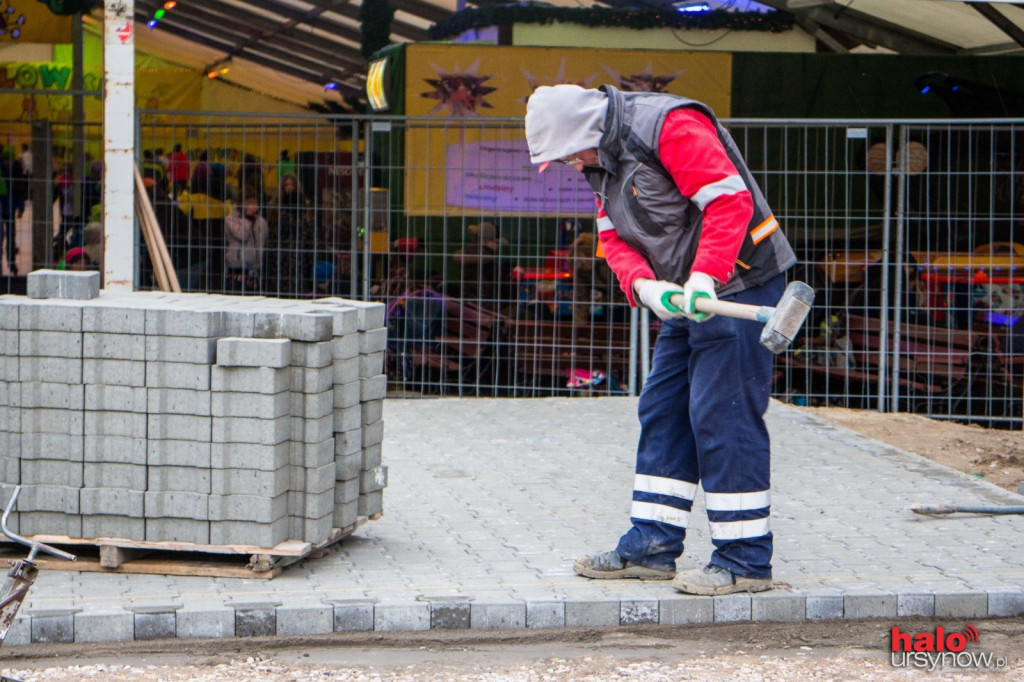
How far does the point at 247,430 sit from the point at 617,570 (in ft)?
5.56

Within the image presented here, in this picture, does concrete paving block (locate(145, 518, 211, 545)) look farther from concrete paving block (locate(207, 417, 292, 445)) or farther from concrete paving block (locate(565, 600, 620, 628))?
concrete paving block (locate(565, 600, 620, 628))

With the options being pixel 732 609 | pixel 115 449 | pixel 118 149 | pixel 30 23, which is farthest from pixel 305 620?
pixel 30 23

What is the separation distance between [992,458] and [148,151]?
25.2 feet

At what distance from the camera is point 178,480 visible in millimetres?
5379

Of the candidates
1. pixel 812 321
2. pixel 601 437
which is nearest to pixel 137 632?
pixel 601 437

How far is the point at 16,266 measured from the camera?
13.7 m

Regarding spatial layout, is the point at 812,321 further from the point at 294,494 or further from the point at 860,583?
the point at 294,494

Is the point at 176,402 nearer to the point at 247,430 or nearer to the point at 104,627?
the point at 247,430

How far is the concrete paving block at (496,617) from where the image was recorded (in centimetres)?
513

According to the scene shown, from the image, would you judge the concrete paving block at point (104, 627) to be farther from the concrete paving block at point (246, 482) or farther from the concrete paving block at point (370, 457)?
the concrete paving block at point (370, 457)

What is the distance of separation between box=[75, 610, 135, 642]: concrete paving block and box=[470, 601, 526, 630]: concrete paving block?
4.37ft

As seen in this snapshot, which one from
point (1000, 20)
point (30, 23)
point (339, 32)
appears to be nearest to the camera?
point (1000, 20)

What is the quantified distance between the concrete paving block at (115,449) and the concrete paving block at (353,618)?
42.7 inches

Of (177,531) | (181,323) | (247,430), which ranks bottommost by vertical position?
(177,531)
